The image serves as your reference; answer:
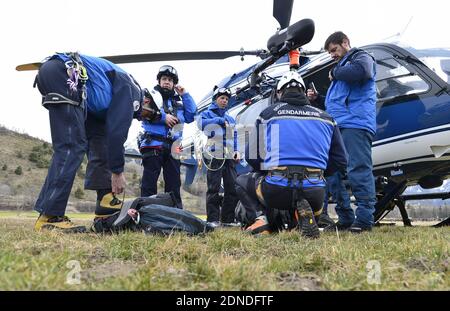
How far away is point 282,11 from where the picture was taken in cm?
504

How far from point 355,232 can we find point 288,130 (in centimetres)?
135

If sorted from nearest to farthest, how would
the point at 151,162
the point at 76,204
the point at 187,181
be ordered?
the point at 151,162, the point at 187,181, the point at 76,204

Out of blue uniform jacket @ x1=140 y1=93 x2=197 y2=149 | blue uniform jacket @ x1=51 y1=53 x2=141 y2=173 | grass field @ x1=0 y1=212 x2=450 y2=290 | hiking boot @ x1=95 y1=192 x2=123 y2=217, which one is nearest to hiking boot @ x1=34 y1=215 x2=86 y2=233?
hiking boot @ x1=95 y1=192 x2=123 y2=217

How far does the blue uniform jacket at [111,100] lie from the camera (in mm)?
3424

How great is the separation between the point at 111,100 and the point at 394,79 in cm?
370

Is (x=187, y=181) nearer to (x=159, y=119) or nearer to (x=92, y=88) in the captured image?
(x=159, y=119)

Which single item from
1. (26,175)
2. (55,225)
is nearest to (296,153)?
(55,225)

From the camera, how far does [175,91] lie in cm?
539

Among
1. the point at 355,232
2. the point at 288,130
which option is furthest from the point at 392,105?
the point at 288,130

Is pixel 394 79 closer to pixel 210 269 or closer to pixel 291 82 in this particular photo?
pixel 291 82

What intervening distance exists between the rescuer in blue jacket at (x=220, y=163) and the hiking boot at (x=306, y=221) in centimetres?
289

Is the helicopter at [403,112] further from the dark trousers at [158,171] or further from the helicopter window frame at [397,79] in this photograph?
the dark trousers at [158,171]

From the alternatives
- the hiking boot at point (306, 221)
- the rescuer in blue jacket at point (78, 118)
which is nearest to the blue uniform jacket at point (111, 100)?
the rescuer in blue jacket at point (78, 118)
